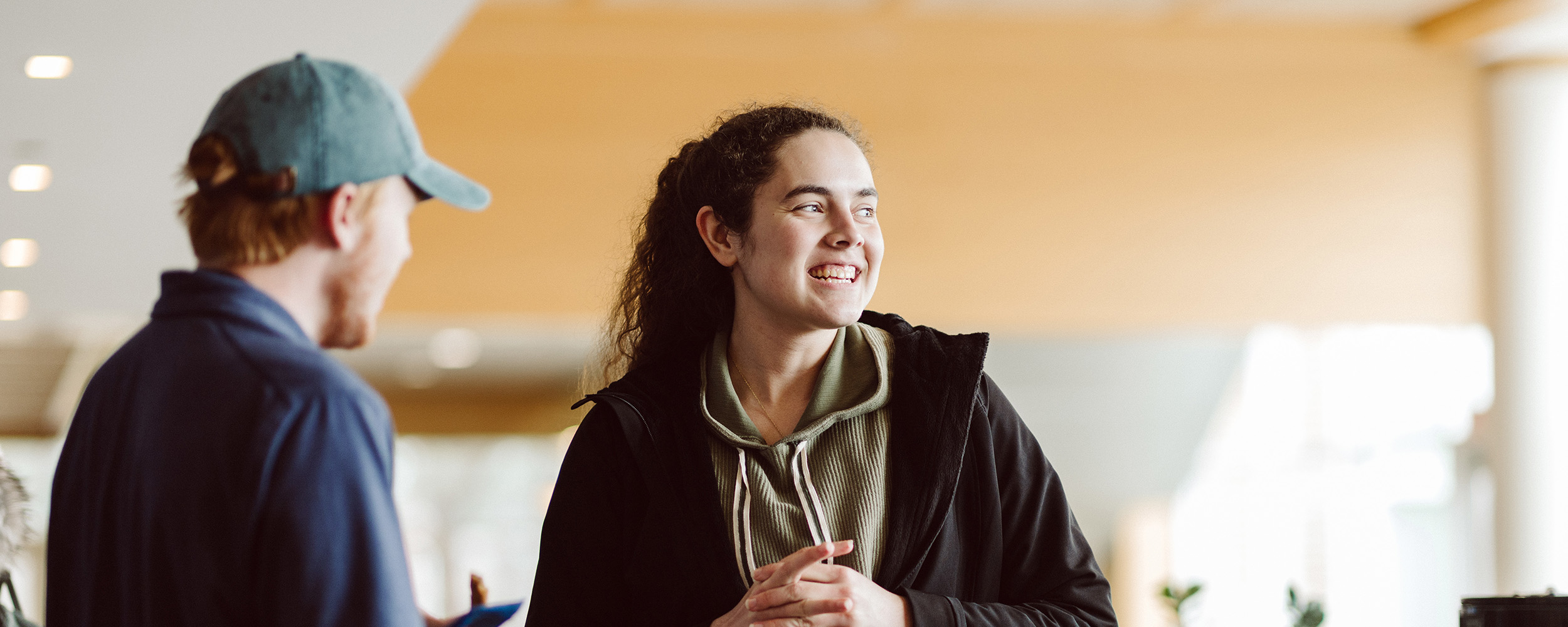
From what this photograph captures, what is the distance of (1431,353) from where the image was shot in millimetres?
8703

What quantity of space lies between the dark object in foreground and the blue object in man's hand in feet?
5.43

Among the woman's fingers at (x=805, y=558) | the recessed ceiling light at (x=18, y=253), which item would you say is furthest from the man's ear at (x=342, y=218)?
the recessed ceiling light at (x=18, y=253)

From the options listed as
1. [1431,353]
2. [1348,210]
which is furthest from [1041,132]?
[1431,353]

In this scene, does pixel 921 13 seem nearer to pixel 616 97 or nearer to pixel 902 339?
pixel 616 97

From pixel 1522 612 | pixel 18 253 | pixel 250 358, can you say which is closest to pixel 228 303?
pixel 250 358

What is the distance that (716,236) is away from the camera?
1.95 metres

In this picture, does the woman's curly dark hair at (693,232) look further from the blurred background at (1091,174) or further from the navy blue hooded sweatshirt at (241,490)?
the blurred background at (1091,174)

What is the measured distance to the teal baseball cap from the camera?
3.63ft

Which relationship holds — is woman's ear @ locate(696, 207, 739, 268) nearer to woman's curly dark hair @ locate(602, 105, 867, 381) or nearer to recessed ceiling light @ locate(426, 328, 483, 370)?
woman's curly dark hair @ locate(602, 105, 867, 381)

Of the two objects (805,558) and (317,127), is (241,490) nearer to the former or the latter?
(317,127)

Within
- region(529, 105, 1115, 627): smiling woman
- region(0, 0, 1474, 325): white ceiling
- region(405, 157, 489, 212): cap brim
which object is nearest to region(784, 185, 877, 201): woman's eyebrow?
region(529, 105, 1115, 627): smiling woman

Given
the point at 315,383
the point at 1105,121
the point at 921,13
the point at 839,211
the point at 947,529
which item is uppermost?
the point at 921,13

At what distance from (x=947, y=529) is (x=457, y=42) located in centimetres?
517

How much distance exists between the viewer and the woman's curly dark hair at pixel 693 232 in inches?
74.7
